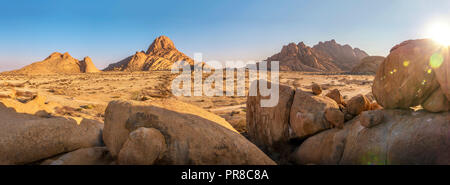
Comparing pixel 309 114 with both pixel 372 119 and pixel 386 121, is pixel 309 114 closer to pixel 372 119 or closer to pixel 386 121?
pixel 372 119

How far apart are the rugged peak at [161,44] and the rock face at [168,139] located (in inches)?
6079

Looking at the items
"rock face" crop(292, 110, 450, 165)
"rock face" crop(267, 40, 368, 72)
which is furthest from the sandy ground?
"rock face" crop(267, 40, 368, 72)

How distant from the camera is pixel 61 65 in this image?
86.8 metres

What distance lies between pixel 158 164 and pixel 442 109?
5.76m

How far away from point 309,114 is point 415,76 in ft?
8.54

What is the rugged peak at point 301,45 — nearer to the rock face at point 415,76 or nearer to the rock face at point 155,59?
the rock face at point 155,59

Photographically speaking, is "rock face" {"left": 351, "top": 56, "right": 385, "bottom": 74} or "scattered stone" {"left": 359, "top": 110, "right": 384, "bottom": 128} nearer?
"scattered stone" {"left": 359, "top": 110, "right": 384, "bottom": 128}

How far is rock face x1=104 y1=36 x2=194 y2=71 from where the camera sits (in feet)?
351

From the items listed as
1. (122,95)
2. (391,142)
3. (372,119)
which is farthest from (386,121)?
(122,95)

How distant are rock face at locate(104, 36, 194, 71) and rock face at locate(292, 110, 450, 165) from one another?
102 m

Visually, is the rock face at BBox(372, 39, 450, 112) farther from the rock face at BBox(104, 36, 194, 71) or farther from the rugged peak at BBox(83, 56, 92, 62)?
the rugged peak at BBox(83, 56, 92, 62)
